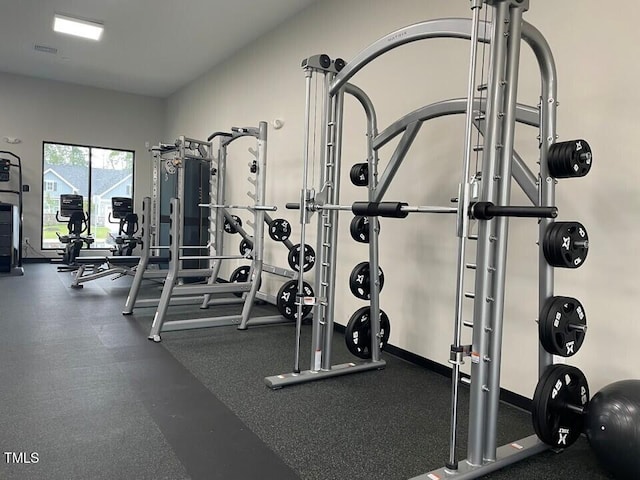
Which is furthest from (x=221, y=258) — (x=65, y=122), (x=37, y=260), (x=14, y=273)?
(x=65, y=122)

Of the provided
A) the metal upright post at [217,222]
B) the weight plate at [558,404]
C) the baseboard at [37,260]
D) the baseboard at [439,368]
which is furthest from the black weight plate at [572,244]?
the baseboard at [37,260]

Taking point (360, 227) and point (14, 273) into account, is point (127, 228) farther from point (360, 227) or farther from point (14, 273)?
point (360, 227)

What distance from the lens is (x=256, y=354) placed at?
3.51 meters

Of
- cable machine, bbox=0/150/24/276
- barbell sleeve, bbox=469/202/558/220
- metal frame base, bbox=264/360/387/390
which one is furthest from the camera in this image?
cable machine, bbox=0/150/24/276

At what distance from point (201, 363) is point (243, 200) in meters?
3.47

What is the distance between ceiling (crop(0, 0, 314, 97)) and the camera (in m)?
5.03

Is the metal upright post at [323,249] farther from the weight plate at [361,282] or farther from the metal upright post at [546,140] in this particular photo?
the metal upright post at [546,140]

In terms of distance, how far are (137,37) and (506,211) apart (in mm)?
5775

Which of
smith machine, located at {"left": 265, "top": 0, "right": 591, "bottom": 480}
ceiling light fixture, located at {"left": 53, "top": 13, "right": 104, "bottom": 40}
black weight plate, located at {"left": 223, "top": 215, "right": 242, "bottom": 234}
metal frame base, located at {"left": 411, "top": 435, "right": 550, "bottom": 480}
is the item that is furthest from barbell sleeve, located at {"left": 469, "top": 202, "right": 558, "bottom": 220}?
ceiling light fixture, located at {"left": 53, "top": 13, "right": 104, "bottom": 40}

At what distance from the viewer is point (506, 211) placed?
1.67m

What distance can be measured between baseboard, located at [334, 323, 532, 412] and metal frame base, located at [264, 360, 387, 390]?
0.28 m

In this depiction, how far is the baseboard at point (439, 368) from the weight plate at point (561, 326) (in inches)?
36.0

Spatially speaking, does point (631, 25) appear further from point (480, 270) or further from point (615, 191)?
point (480, 270)

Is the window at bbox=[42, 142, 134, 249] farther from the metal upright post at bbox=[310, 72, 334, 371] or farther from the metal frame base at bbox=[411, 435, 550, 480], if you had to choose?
the metal frame base at bbox=[411, 435, 550, 480]
